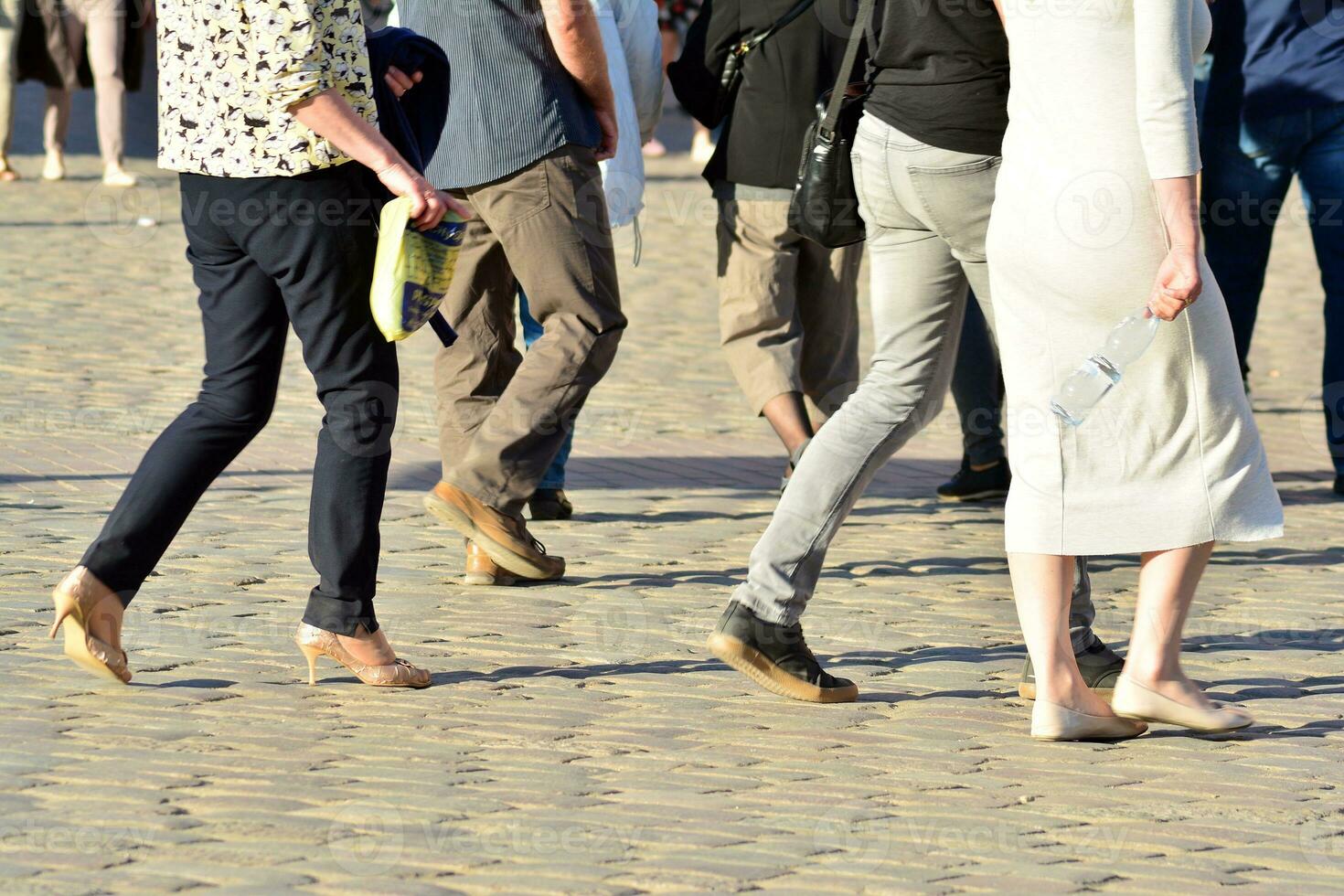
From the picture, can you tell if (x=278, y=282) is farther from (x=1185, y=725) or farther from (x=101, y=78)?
(x=101, y=78)

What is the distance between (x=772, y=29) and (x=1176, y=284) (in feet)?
Answer: 8.37

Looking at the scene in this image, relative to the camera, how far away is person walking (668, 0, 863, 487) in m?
6.23

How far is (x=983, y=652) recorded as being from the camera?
508cm

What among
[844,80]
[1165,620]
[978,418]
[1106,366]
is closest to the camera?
[1106,366]

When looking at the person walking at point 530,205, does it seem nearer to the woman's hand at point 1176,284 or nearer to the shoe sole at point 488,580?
the shoe sole at point 488,580

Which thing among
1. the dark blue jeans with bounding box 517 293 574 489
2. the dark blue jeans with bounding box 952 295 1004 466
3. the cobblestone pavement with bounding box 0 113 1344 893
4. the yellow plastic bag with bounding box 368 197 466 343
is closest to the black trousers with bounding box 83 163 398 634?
the yellow plastic bag with bounding box 368 197 466 343

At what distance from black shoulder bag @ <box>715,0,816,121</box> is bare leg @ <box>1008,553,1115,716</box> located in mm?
2478

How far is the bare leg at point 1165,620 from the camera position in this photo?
13.9ft

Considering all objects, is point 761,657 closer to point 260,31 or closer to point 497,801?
point 497,801

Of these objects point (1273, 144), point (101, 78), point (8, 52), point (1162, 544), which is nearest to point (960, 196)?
point (1162, 544)

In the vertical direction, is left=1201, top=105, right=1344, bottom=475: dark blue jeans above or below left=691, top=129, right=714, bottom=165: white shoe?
above

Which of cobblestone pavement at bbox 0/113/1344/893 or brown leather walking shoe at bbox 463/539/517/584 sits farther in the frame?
brown leather walking shoe at bbox 463/539/517/584

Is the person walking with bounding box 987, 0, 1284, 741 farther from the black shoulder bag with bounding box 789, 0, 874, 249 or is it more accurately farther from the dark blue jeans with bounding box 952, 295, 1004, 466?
the dark blue jeans with bounding box 952, 295, 1004, 466

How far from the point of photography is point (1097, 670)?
4617 millimetres
